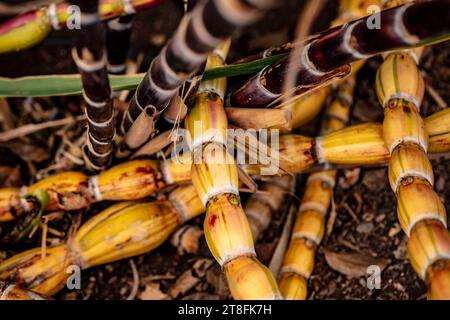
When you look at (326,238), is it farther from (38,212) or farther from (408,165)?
(38,212)

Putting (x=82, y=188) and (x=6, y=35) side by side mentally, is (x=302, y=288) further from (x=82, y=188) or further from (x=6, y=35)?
(x=6, y=35)

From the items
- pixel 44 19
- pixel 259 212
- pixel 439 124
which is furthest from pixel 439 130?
pixel 44 19

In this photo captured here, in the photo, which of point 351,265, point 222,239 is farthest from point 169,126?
point 351,265

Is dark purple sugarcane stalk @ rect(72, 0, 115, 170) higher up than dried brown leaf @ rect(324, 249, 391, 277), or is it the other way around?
dark purple sugarcane stalk @ rect(72, 0, 115, 170)

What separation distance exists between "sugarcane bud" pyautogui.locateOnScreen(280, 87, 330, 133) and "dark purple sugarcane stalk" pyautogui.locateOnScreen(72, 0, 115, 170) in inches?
14.3

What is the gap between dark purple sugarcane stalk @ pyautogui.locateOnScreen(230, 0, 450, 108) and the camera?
75 centimetres

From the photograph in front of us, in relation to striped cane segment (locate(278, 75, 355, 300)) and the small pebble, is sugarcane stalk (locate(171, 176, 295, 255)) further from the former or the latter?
the small pebble

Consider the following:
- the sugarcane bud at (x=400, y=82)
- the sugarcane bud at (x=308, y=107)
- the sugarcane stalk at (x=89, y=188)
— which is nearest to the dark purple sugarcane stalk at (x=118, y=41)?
the sugarcane stalk at (x=89, y=188)

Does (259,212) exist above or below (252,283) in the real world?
above

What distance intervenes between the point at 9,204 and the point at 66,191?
107 mm

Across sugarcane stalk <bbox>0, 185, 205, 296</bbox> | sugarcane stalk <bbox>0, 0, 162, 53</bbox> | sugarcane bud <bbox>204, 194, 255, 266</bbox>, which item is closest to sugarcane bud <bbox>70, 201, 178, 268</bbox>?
sugarcane stalk <bbox>0, 185, 205, 296</bbox>

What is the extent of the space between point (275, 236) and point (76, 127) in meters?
0.48

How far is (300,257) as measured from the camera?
3.74 feet

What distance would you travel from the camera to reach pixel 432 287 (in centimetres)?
84
